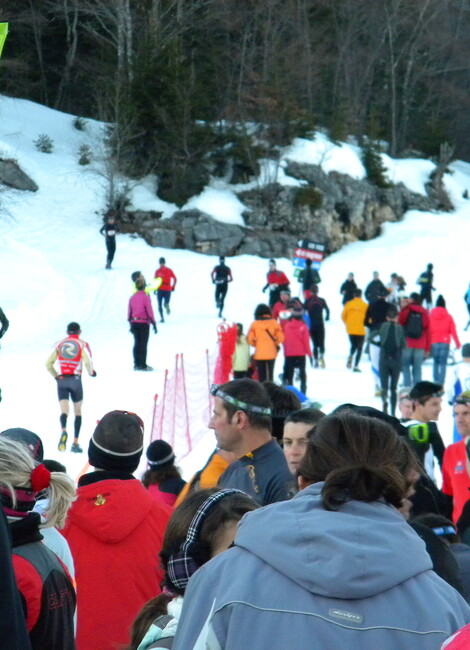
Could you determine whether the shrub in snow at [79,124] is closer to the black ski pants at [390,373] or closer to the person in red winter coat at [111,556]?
the black ski pants at [390,373]

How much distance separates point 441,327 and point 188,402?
190 inches

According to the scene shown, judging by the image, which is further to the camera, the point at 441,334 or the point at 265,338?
the point at 441,334

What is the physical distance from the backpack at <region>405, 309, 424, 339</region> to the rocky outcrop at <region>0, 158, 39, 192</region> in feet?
74.0

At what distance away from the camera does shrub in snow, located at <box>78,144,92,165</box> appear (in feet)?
119

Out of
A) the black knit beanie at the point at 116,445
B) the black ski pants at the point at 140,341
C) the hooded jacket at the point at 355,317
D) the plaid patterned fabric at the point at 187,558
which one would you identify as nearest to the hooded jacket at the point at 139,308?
the black ski pants at the point at 140,341

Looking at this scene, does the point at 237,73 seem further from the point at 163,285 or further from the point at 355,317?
the point at 355,317

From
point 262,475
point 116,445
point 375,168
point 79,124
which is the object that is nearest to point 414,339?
point 262,475

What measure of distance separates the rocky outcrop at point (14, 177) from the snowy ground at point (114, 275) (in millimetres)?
385

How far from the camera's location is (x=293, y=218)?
35.8 m

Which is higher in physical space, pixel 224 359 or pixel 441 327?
pixel 441 327

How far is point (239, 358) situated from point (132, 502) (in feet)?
35.5

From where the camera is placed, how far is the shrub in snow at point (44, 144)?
37547mm

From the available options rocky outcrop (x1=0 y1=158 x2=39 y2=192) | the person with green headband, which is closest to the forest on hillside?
rocky outcrop (x1=0 y1=158 x2=39 y2=192)

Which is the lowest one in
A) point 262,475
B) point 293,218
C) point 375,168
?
point 262,475
